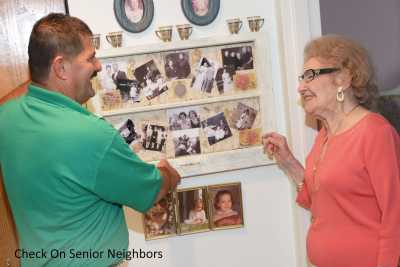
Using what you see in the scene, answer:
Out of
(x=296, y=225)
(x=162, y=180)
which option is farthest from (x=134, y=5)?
(x=296, y=225)

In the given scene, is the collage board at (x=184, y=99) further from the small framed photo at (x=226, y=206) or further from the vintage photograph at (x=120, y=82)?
the small framed photo at (x=226, y=206)

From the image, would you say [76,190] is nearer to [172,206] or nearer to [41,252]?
[41,252]

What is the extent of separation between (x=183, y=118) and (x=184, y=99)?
74 mm

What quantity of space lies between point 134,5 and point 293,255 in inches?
47.6

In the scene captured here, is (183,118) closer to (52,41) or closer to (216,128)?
(216,128)

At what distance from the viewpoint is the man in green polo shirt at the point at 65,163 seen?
133cm

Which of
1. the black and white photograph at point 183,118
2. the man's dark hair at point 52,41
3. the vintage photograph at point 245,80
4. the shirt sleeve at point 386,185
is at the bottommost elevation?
the shirt sleeve at point 386,185

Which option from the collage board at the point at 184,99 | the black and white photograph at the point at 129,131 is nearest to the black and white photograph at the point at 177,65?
the collage board at the point at 184,99

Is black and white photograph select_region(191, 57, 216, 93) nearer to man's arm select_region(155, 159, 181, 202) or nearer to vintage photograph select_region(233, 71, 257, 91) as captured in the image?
vintage photograph select_region(233, 71, 257, 91)

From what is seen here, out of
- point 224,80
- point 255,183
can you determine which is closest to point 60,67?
point 224,80

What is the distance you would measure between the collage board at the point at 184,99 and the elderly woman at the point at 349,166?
33cm

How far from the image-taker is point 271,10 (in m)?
1.92

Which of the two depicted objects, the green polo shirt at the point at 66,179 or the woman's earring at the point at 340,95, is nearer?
the green polo shirt at the point at 66,179

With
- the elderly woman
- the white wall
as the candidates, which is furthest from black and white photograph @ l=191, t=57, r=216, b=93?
the elderly woman
